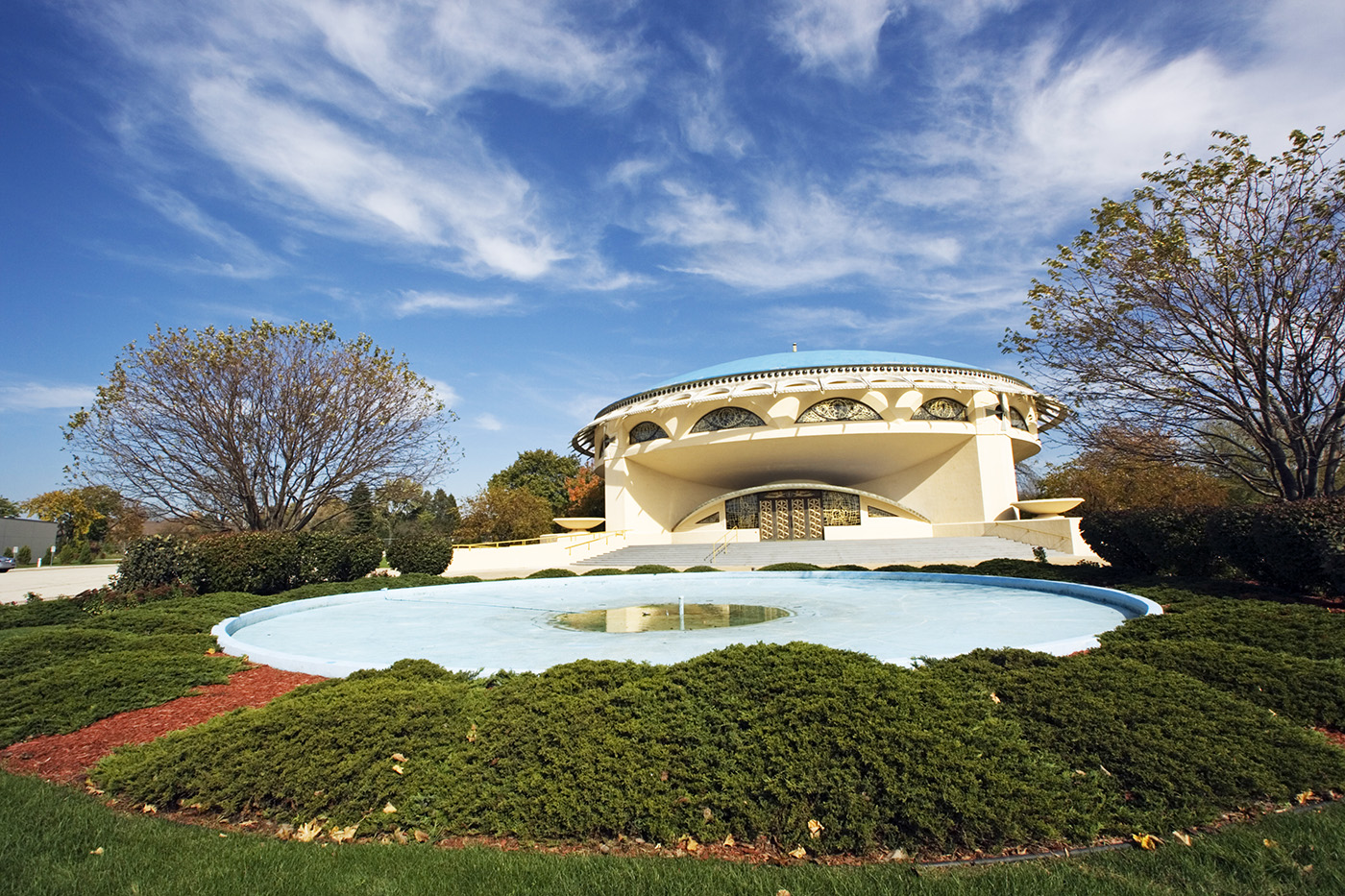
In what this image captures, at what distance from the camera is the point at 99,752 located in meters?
5.03

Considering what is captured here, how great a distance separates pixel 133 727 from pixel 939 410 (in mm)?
36208

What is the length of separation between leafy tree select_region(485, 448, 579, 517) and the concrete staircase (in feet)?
88.6

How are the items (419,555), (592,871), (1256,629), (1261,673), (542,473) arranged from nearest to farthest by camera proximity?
(592,871), (1261,673), (1256,629), (419,555), (542,473)

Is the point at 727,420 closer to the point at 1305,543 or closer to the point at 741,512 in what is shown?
the point at 741,512

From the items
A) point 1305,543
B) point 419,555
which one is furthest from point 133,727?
point 419,555

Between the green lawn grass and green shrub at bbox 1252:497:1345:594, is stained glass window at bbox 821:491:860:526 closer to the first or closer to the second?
green shrub at bbox 1252:497:1345:594

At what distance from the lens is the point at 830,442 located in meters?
36.2

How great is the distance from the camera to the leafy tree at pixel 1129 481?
42.9 ft

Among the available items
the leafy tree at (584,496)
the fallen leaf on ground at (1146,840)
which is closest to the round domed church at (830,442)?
the leafy tree at (584,496)

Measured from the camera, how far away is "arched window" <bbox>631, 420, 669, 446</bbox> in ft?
128

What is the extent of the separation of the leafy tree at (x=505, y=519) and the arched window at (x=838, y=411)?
18.6 metres

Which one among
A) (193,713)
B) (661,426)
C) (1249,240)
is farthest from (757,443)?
(193,713)

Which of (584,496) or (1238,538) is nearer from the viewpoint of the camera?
(1238,538)

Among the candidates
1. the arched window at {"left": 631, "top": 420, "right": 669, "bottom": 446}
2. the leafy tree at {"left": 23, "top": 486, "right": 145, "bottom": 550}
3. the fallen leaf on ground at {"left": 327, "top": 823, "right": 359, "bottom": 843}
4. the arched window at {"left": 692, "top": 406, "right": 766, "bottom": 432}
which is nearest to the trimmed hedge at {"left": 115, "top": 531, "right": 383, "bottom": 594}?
the fallen leaf on ground at {"left": 327, "top": 823, "right": 359, "bottom": 843}
